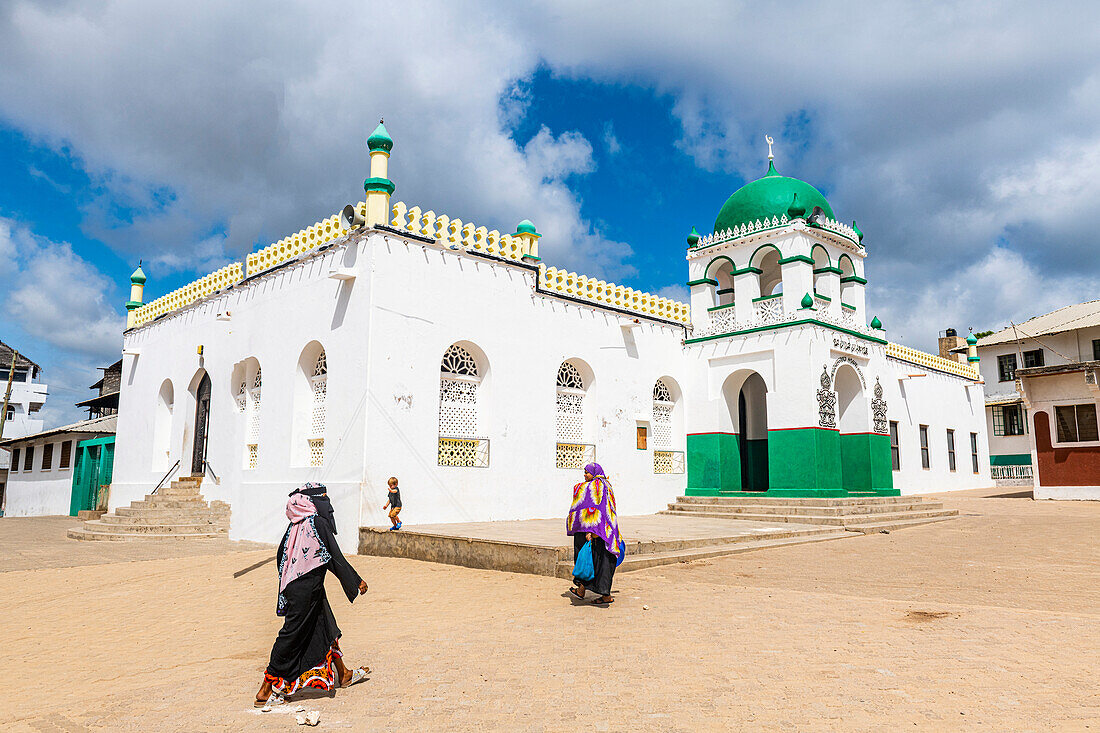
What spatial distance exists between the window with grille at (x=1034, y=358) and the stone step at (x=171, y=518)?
2924 centimetres

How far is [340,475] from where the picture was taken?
34.3ft

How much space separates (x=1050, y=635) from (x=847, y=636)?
4.23 ft

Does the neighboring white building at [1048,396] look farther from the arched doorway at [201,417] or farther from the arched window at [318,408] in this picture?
the arched doorway at [201,417]

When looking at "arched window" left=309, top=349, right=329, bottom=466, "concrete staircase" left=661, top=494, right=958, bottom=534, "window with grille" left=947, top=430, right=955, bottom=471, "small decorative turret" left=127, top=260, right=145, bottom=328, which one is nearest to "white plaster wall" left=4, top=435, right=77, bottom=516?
"small decorative turret" left=127, top=260, right=145, bottom=328

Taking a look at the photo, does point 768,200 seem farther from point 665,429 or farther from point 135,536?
point 135,536

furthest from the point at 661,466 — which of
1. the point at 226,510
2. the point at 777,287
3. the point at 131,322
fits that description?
the point at 131,322

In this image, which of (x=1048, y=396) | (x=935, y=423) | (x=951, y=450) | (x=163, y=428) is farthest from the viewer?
(x=951, y=450)

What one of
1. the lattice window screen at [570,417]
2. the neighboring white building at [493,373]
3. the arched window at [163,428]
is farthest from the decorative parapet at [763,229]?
the arched window at [163,428]

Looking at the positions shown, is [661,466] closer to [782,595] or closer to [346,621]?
[782,595]

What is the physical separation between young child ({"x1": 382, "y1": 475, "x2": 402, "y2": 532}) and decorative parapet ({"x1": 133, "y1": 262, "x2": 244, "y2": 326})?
231 inches

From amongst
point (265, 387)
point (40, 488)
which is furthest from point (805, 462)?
point (40, 488)

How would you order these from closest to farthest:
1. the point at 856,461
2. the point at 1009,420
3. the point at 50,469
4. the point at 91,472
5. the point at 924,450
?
the point at 856,461 → the point at 91,472 → the point at 924,450 → the point at 50,469 → the point at 1009,420

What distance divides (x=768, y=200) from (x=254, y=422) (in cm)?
1103

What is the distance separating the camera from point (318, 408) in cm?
1184
